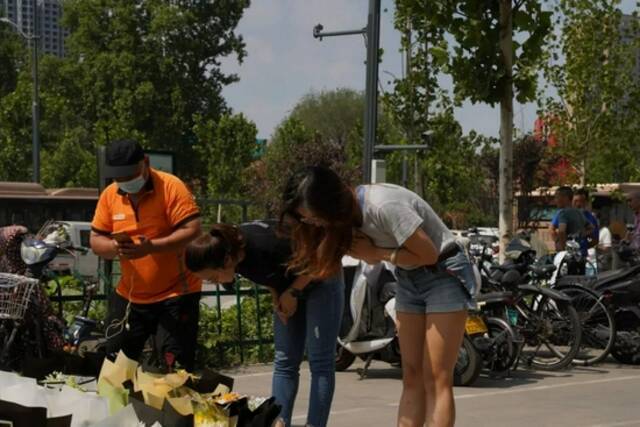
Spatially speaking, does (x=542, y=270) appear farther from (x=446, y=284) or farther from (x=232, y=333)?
(x=446, y=284)

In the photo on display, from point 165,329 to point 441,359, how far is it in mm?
1729

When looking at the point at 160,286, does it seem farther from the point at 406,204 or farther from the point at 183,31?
the point at 183,31

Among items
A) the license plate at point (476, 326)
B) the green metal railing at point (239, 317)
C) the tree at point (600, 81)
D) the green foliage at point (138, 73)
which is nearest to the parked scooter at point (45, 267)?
the green metal railing at point (239, 317)

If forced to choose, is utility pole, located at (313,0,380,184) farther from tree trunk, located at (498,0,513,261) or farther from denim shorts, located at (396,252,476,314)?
denim shorts, located at (396,252,476,314)

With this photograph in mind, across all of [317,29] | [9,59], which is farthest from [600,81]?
[9,59]

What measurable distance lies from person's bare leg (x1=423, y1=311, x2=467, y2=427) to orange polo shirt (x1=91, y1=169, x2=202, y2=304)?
5.13ft

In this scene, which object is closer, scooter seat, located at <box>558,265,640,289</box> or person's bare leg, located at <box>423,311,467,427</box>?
person's bare leg, located at <box>423,311,467,427</box>

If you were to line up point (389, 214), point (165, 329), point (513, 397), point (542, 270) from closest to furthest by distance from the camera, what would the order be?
1. point (389, 214)
2. point (165, 329)
3. point (513, 397)
4. point (542, 270)

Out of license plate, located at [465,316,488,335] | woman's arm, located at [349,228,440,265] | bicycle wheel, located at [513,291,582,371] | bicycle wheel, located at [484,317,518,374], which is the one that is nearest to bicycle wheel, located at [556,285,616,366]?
bicycle wheel, located at [513,291,582,371]

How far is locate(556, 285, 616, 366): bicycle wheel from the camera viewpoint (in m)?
10.9

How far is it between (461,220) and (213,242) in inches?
1868

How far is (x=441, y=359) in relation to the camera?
5848 millimetres

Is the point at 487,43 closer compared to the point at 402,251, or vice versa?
the point at 402,251

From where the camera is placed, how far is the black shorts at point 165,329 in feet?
22.2
